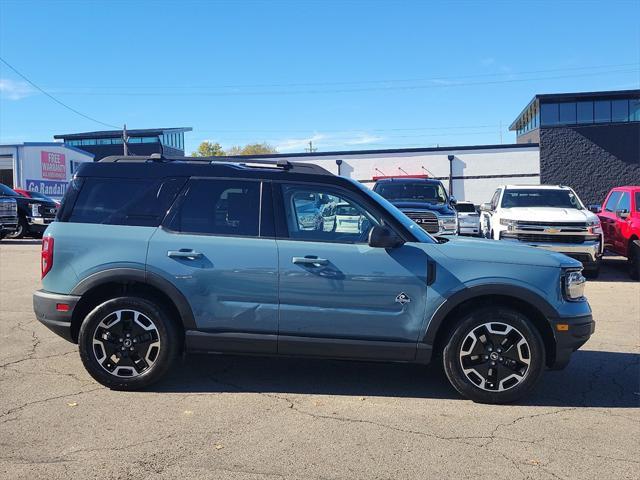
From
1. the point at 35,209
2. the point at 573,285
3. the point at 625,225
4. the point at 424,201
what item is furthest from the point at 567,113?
the point at 573,285

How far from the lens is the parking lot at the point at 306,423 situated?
3535 mm

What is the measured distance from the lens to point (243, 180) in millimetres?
4891

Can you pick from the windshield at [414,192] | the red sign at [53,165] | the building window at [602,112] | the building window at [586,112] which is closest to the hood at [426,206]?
the windshield at [414,192]

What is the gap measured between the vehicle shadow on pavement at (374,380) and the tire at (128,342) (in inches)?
10.7

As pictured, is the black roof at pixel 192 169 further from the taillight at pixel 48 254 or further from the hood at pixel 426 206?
the hood at pixel 426 206

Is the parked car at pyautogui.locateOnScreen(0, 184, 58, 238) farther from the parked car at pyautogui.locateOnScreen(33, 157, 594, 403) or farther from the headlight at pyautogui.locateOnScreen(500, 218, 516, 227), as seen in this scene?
the parked car at pyautogui.locateOnScreen(33, 157, 594, 403)

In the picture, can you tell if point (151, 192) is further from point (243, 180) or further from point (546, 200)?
point (546, 200)

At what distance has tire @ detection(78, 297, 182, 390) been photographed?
4750 mm

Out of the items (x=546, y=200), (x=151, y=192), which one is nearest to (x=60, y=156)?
(x=546, y=200)

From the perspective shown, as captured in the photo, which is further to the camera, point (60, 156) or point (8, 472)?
point (60, 156)

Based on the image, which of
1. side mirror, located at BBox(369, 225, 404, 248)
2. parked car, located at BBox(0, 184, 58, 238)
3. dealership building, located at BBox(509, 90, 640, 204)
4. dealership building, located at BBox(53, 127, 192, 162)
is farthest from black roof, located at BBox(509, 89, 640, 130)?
dealership building, located at BBox(53, 127, 192, 162)

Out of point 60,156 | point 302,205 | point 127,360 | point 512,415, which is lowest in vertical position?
point 512,415

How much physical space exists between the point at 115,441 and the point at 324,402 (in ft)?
5.32

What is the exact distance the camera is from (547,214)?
1116 cm
